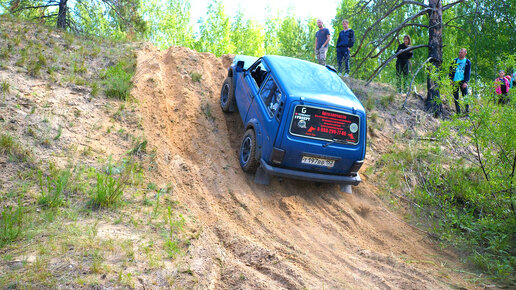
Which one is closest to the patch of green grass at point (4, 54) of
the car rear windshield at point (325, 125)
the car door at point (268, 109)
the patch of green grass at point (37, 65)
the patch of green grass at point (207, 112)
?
the patch of green grass at point (37, 65)

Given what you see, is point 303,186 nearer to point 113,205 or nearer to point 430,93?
point 113,205

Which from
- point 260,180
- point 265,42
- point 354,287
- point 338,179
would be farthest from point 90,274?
point 265,42

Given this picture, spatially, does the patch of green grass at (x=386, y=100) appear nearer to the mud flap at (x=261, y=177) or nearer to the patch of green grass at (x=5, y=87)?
the mud flap at (x=261, y=177)

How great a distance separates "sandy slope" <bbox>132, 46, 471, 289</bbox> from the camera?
199 inches

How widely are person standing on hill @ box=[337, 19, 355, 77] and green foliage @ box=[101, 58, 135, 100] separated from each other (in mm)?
5919

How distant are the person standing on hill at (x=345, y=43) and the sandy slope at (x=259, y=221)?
12.1 ft

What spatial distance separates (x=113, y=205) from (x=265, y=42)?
4523 centimetres

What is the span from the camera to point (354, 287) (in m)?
4.96

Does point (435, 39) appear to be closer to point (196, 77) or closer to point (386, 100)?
point (386, 100)

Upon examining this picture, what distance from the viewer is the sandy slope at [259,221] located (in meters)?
5.06

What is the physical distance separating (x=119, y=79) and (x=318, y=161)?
4.41 m

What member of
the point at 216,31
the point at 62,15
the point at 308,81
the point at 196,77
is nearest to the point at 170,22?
the point at 216,31

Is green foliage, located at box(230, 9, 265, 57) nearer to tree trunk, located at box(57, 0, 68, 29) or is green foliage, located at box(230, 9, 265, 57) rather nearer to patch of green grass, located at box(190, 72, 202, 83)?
tree trunk, located at box(57, 0, 68, 29)

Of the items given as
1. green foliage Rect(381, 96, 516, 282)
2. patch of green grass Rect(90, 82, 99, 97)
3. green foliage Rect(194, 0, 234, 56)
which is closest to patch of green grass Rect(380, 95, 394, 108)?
green foliage Rect(381, 96, 516, 282)
